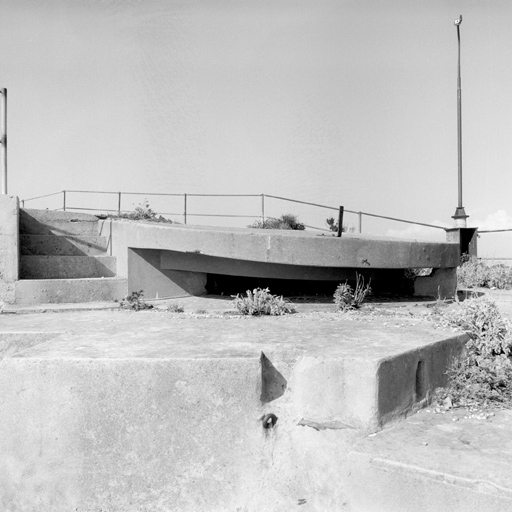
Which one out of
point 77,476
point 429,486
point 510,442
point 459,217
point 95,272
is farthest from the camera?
point 459,217

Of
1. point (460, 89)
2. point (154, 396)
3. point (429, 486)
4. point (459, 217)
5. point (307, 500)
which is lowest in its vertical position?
point (307, 500)

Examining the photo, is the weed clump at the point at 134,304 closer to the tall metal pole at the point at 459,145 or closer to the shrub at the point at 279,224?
the shrub at the point at 279,224

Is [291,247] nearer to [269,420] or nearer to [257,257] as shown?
[257,257]

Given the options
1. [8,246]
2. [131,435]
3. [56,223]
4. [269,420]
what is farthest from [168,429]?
[56,223]

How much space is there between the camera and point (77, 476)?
3342mm

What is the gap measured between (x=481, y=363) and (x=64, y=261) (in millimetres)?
6105

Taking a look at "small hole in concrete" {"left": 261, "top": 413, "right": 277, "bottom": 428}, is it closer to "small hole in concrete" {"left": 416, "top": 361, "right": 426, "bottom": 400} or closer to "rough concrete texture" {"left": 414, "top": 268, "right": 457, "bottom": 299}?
"small hole in concrete" {"left": 416, "top": 361, "right": 426, "bottom": 400}

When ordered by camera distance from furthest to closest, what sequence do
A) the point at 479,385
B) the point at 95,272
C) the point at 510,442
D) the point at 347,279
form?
the point at 95,272 < the point at 347,279 < the point at 479,385 < the point at 510,442

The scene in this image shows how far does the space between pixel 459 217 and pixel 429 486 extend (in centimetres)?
1445

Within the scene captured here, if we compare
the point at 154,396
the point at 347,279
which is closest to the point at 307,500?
the point at 154,396

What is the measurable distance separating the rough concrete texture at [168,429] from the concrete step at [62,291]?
3803mm

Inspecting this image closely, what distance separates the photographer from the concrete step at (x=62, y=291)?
7074mm

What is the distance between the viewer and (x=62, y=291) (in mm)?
7148

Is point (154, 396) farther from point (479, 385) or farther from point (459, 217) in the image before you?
point (459, 217)
